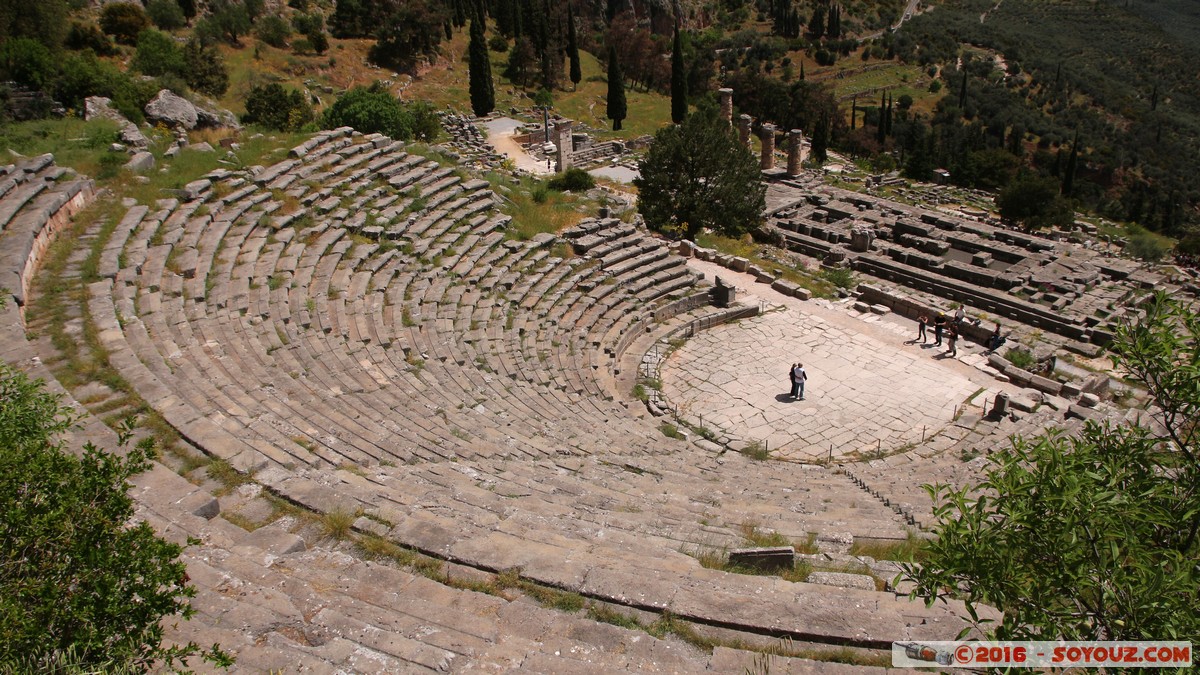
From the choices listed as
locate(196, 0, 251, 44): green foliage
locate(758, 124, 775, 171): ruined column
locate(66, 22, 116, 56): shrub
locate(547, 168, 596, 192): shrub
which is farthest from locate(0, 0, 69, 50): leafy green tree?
locate(758, 124, 775, 171): ruined column

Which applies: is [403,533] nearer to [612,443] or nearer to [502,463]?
[502,463]

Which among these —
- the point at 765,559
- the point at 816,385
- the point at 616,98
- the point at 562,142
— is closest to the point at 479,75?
the point at 616,98

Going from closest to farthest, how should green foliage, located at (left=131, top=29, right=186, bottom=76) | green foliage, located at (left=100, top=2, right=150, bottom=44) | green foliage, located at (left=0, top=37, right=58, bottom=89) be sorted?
green foliage, located at (left=0, top=37, right=58, bottom=89) < green foliage, located at (left=131, top=29, right=186, bottom=76) < green foliage, located at (left=100, top=2, right=150, bottom=44)

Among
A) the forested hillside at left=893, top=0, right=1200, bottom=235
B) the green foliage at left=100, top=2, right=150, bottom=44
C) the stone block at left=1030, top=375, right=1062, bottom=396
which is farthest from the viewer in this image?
the forested hillside at left=893, top=0, right=1200, bottom=235

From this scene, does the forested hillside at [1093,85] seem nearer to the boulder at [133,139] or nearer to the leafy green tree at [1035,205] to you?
the leafy green tree at [1035,205]

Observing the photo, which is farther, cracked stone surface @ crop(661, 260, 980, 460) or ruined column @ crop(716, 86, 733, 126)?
ruined column @ crop(716, 86, 733, 126)

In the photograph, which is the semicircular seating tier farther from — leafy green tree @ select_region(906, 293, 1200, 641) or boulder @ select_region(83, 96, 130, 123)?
boulder @ select_region(83, 96, 130, 123)

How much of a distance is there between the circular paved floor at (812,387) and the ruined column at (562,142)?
18019mm

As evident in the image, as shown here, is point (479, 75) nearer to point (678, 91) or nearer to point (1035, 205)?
point (678, 91)

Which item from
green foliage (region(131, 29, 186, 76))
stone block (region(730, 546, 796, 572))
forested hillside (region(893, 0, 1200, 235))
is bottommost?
forested hillside (region(893, 0, 1200, 235))

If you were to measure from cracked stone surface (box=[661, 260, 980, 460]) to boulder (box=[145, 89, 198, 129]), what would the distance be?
1884 cm

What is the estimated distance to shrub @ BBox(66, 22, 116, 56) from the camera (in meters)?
37.1

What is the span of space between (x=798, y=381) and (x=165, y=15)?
45777mm

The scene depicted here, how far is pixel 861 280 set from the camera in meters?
26.7
